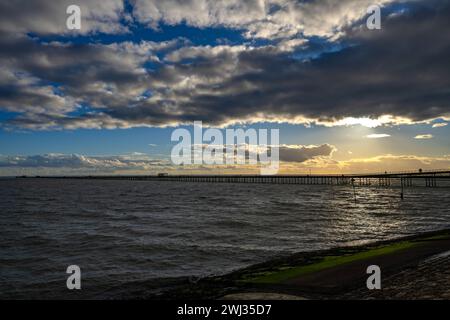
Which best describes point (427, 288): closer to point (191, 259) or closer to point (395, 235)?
point (191, 259)

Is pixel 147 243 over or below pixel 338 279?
below

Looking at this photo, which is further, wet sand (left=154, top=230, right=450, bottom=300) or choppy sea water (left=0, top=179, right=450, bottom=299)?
choppy sea water (left=0, top=179, right=450, bottom=299)

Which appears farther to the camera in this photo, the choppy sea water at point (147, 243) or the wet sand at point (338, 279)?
the choppy sea water at point (147, 243)

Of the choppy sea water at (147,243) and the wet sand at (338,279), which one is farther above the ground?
the wet sand at (338,279)

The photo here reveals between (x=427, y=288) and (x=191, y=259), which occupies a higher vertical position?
(x=427, y=288)

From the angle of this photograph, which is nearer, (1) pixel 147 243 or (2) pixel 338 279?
(2) pixel 338 279

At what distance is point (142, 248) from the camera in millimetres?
20938

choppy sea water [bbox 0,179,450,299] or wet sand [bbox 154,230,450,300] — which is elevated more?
wet sand [bbox 154,230,450,300]
